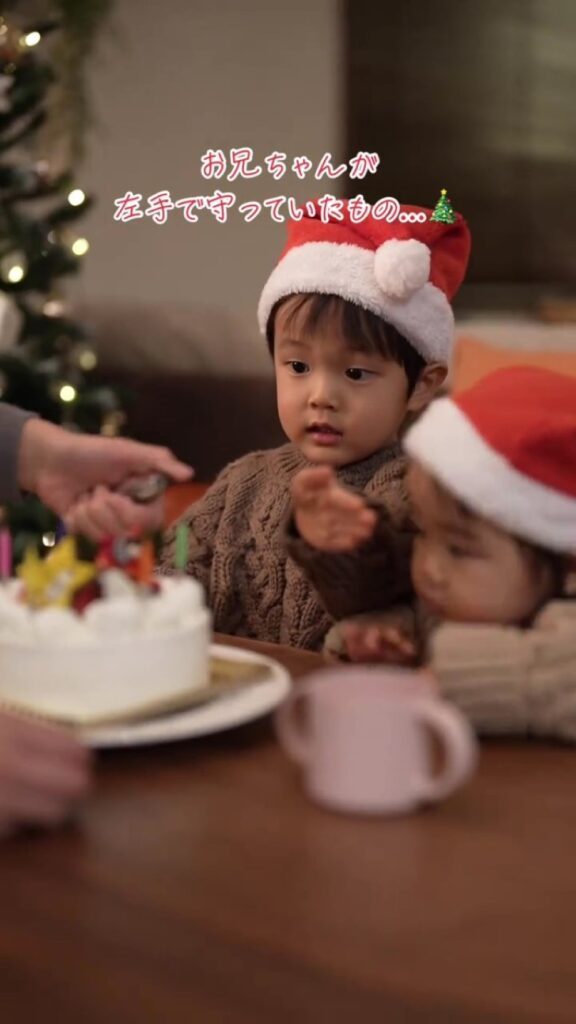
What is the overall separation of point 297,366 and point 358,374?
8 cm

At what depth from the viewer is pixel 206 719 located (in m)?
0.90

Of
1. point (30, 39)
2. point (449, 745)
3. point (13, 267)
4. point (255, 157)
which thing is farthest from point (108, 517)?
point (255, 157)

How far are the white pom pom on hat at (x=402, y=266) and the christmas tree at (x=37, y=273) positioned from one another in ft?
5.50

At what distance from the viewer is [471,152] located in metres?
3.85

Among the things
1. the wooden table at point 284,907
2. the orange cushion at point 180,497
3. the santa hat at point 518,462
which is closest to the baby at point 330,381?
the santa hat at point 518,462

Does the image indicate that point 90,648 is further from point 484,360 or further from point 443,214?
point 484,360

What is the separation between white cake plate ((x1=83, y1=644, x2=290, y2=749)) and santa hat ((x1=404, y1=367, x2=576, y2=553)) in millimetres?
226

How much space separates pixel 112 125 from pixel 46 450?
3.15m

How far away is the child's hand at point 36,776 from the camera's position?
0.74m

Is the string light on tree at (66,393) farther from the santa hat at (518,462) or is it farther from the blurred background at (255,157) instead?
the santa hat at (518,462)

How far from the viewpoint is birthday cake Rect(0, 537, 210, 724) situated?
34.5 inches

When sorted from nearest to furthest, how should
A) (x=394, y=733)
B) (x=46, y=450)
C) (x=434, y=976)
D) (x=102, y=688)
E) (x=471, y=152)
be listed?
(x=434, y=976) < (x=394, y=733) < (x=102, y=688) < (x=46, y=450) < (x=471, y=152)

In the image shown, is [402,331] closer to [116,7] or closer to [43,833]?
[43,833]

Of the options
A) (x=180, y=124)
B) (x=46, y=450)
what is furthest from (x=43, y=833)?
(x=180, y=124)
